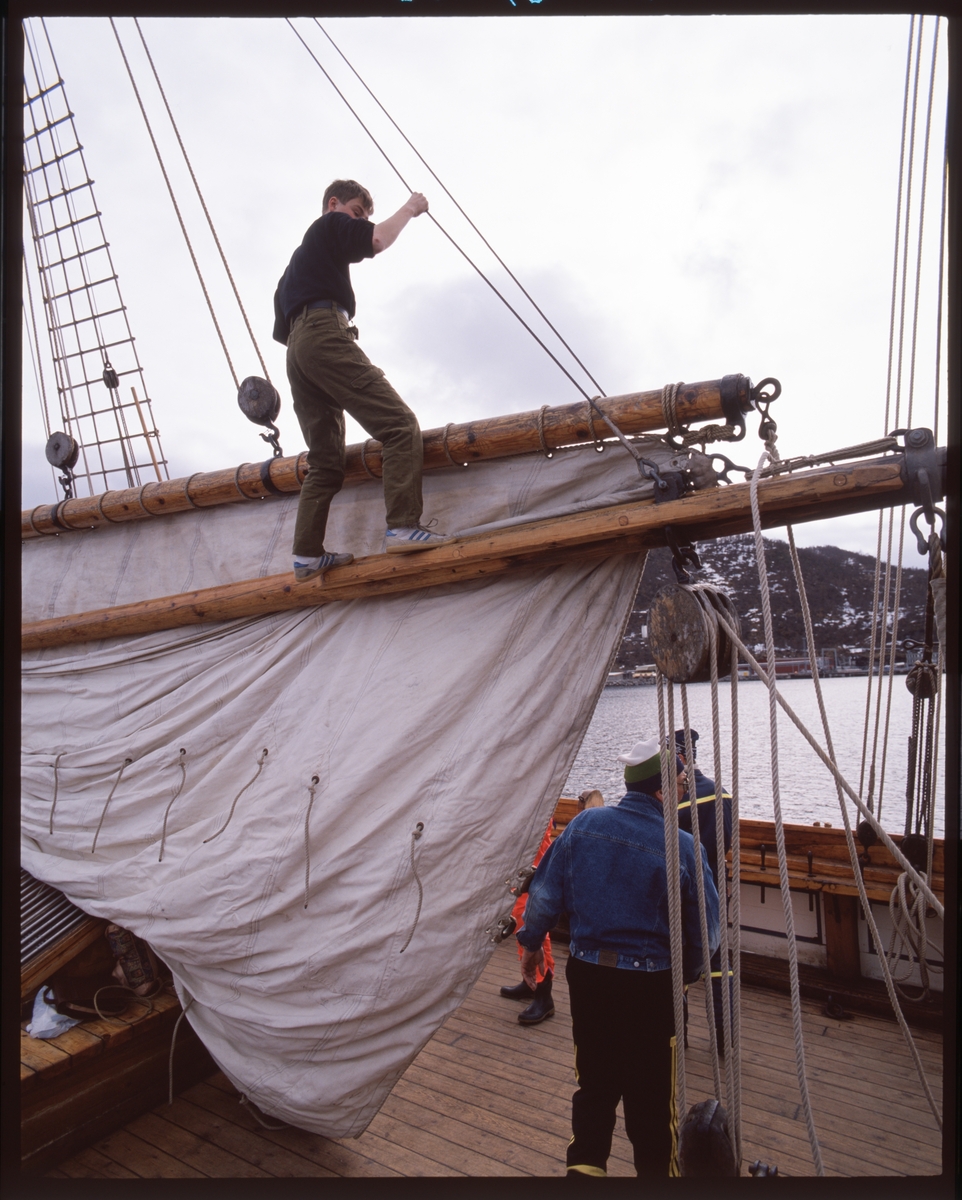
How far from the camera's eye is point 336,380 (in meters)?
2.08

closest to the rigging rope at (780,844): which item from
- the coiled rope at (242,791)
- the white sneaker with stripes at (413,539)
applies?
the white sneaker with stripes at (413,539)

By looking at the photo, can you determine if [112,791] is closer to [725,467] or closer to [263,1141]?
[263,1141]

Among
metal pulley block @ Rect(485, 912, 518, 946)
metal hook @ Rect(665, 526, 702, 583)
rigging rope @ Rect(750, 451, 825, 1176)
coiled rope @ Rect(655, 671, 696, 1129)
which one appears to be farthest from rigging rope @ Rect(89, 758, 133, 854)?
rigging rope @ Rect(750, 451, 825, 1176)

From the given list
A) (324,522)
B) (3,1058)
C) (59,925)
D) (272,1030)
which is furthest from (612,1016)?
(59,925)

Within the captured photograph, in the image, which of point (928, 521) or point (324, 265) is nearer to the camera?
point (928, 521)

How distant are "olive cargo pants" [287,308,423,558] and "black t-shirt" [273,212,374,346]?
0.17 ft

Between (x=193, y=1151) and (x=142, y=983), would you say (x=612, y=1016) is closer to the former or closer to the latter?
(x=193, y=1151)

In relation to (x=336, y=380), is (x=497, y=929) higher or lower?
lower

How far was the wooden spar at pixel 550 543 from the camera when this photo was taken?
1600 mm

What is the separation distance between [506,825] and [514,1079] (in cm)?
154

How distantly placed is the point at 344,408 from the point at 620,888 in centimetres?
156

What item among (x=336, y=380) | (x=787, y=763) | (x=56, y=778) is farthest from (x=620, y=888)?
(x=787, y=763)

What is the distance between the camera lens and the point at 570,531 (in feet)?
6.10

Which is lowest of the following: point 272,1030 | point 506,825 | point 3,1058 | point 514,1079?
point 514,1079
